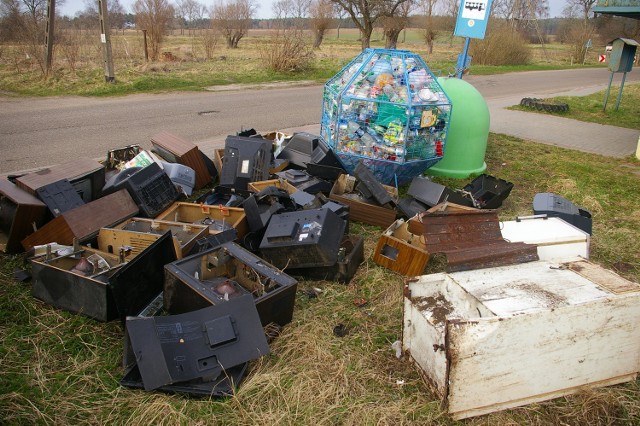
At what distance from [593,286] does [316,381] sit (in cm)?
181

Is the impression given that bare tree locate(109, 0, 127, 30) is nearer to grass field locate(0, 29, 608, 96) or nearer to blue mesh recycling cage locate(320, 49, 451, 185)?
grass field locate(0, 29, 608, 96)

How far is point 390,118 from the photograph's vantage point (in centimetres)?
591

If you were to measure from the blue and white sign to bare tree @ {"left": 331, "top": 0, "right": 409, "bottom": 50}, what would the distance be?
59.7ft

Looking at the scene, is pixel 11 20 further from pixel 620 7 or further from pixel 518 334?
pixel 518 334

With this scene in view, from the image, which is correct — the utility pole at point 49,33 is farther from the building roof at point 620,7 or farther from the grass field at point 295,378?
the building roof at point 620,7

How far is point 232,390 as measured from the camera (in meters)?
2.83

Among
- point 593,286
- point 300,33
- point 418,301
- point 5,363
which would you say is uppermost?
point 300,33

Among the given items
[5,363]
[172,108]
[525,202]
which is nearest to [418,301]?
[5,363]

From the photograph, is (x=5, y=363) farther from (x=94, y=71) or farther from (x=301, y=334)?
(x=94, y=71)

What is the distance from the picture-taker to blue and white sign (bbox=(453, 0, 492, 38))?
7500mm

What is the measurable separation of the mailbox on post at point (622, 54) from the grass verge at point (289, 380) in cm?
1229

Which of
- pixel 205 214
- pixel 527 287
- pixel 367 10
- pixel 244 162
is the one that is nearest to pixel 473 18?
pixel 244 162

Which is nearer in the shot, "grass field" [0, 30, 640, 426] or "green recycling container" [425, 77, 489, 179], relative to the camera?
"grass field" [0, 30, 640, 426]

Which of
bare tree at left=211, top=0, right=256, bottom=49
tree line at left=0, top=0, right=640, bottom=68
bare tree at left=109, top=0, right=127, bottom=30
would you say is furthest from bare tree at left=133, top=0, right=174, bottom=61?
bare tree at left=109, top=0, right=127, bottom=30
